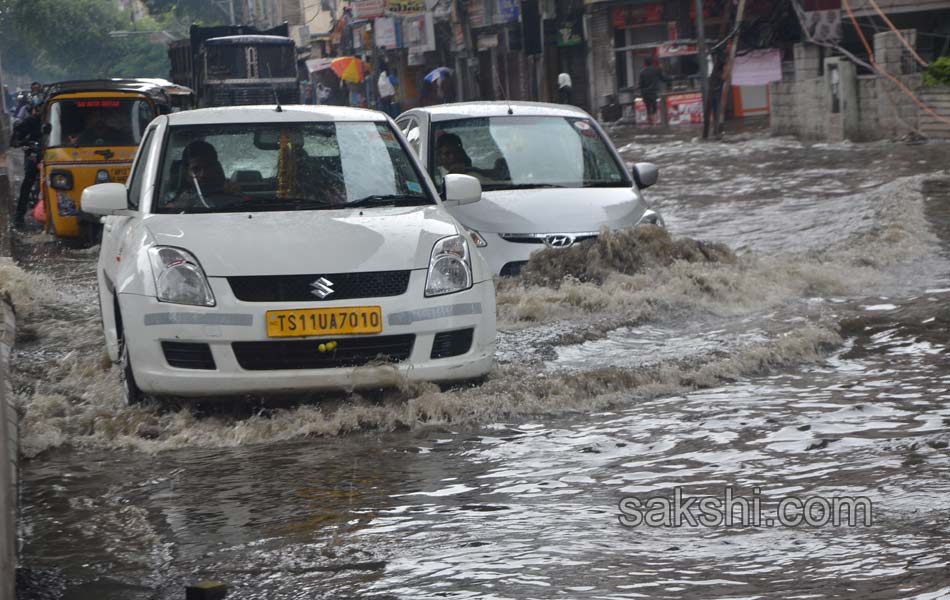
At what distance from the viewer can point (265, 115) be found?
338 inches

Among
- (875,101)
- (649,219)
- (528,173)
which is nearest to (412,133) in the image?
(528,173)

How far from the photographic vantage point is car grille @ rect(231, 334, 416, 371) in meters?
7.02

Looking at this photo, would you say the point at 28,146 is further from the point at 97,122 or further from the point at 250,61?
the point at 250,61

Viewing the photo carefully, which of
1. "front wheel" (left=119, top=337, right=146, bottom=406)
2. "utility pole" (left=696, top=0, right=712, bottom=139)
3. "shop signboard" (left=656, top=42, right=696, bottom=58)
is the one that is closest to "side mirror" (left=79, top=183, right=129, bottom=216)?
"front wheel" (left=119, top=337, right=146, bottom=406)

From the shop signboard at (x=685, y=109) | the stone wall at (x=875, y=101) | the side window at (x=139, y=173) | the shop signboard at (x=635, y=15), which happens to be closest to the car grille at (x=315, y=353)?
the side window at (x=139, y=173)

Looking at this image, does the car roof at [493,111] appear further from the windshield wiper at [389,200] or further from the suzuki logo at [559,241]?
the windshield wiper at [389,200]

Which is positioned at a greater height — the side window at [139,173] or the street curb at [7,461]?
the side window at [139,173]

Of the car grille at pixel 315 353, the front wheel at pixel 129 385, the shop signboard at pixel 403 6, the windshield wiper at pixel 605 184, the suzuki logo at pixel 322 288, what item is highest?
the shop signboard at pixel 403 6

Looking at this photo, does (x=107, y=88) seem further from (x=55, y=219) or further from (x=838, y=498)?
(x=838, y=498)

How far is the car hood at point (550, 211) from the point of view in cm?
1135

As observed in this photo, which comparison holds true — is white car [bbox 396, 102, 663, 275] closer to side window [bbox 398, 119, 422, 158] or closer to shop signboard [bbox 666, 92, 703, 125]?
side window [bbox 398, 119, 422, 158]

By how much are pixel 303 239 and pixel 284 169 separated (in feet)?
3.45

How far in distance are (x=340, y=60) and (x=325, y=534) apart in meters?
56.1

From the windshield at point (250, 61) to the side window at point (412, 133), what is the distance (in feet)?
93.9
